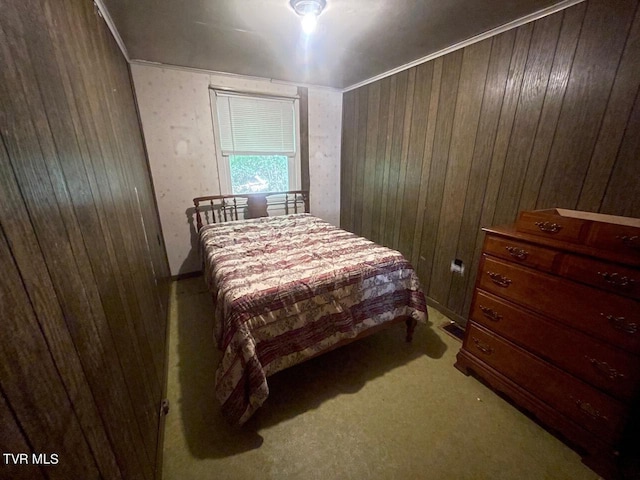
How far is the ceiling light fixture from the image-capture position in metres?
1.55

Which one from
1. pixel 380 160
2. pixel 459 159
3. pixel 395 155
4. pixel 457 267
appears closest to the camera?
pixel 459 159

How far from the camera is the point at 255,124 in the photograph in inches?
125

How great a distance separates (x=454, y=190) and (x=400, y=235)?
2.69 feet

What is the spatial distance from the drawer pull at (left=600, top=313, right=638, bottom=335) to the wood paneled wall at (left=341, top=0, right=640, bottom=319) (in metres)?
0.68

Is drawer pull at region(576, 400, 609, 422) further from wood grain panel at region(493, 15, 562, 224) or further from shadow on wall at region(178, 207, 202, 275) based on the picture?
shadow on wall at region(178, 207, 202, 275)

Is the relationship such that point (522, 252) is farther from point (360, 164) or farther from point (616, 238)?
point (360, 164)

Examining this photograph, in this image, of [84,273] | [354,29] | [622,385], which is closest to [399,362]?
[622,385]

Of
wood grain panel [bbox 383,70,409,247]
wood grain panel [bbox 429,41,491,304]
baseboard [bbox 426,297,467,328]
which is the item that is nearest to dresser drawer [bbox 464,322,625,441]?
baseboard [bbox 426,297,467,328]

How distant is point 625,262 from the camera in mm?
1062

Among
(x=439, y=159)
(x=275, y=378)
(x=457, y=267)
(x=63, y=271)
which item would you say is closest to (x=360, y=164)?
(x=439, y=159)

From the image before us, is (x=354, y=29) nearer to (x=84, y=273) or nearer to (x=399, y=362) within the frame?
(x=84, y=273)

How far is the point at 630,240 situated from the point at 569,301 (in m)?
0.36

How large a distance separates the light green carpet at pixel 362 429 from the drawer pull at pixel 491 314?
522 millimetres

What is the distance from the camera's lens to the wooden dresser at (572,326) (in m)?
1.11
